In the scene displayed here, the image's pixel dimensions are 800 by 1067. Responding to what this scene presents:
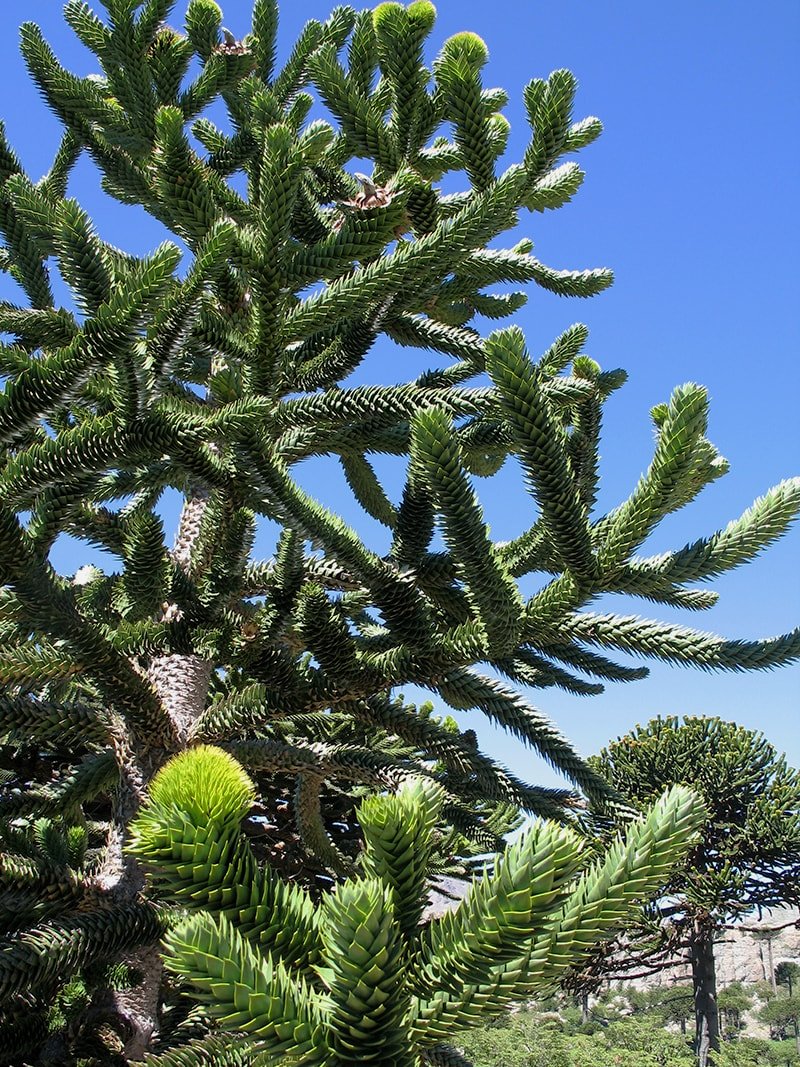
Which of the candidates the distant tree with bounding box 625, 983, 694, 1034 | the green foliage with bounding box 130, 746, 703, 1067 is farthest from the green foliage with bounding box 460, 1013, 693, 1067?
the distant tree with bounding box 625, 983, 694, 1034

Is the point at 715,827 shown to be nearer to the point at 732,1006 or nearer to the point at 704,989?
the point at 704,989

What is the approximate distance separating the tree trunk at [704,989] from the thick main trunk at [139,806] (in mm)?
13080

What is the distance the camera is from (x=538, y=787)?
2930 millimetres

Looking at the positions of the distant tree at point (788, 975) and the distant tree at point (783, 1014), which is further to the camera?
the distant tree at point (788, 975)

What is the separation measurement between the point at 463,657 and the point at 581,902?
1193 mm

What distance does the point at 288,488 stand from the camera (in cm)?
246

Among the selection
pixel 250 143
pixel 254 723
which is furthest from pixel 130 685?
pixel 250 143

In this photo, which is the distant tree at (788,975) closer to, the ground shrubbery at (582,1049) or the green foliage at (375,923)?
the ground shrubbery at (582,1049)

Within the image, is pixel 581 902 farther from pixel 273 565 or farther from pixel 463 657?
pixel 273 565

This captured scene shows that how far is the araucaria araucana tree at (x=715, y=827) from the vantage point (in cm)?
1320

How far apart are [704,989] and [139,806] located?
52.2 ft

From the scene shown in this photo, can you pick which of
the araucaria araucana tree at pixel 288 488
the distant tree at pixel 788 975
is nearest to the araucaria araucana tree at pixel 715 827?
the araucaria araucana tree at pixel 288 488

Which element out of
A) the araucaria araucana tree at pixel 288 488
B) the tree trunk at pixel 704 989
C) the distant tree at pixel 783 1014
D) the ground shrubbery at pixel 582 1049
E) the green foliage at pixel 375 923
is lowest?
the distant tree at pixel 783 1014

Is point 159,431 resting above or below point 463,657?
above
